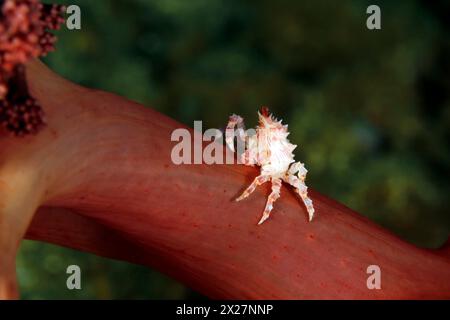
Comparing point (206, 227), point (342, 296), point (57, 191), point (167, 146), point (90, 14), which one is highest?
point (90, 14)

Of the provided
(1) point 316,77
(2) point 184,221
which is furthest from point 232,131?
(1) point 316,77

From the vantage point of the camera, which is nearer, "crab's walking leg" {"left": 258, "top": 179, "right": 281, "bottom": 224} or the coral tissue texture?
the coral tissue texture

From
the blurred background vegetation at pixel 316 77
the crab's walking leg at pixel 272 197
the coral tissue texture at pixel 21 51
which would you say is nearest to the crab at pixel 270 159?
the crab's walking leg at pixel 272 197

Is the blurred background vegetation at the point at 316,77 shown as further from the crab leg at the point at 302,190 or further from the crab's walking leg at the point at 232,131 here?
the crab leg at the point at 302,190

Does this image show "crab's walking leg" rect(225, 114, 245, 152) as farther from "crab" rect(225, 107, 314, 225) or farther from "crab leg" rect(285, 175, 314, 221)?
"crab leg" rect(285, 175, 314, 221)

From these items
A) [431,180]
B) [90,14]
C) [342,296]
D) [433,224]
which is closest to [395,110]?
[431,180]

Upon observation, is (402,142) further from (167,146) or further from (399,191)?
(167,146)

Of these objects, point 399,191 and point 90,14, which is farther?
point 90,14

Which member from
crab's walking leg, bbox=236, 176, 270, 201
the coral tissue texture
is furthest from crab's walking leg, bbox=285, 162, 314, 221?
the coral tissue texture
